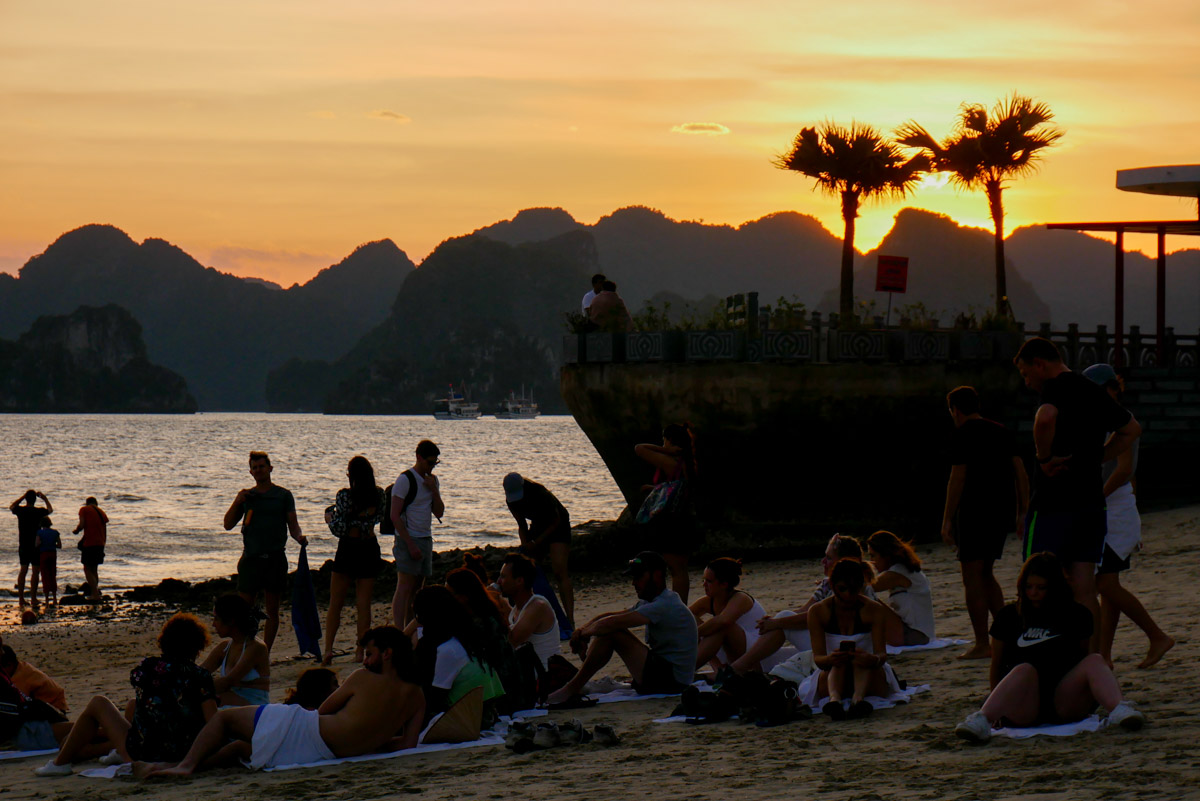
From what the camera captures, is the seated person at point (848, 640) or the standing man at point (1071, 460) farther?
the seated person at point (848, 640)

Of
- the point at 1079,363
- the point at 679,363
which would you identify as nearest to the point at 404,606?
the point at 679,363

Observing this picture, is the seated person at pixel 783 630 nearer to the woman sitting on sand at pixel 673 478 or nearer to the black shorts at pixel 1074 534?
the black shorts at pixel 1074 534

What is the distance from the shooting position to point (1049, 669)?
6.41 m

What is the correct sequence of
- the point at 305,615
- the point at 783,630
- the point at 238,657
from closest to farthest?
the point at 238,657
the point at 783,630
the point at 305,615

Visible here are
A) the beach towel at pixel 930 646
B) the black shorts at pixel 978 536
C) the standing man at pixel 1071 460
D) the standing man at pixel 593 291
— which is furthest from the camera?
the standing man at pixel 593 291

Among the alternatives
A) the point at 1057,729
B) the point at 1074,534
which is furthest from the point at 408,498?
the point at 1057,729

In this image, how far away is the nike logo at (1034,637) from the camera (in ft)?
20.9

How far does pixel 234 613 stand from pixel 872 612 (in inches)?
145

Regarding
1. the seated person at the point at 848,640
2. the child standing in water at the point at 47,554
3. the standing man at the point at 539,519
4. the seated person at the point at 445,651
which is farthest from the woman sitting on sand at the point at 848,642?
the child standing in water at the point at 47,554

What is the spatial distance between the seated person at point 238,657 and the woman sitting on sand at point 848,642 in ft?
10.5

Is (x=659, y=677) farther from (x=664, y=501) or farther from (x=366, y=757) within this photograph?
(x=664, y=501)


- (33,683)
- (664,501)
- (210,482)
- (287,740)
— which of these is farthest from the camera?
(210,482)

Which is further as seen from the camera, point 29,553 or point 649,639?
point 29,553

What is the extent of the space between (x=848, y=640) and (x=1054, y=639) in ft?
4.92
